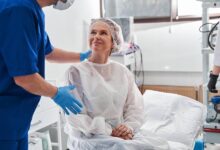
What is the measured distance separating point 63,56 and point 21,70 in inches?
27.9

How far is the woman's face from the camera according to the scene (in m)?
2.00

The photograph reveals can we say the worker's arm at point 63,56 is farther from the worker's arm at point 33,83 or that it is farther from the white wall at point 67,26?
the white wall at point 67,26

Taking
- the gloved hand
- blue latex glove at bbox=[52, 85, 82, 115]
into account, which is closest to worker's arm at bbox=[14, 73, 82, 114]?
blue latex glove at bbox=[52, 85, 82, 115]

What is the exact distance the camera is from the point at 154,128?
2.34m

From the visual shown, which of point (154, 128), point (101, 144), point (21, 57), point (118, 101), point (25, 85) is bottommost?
point (154, 128)

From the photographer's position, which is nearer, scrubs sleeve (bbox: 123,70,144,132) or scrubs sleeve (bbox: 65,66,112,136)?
scrubs sleeve (bbox: 65,66,112,136)

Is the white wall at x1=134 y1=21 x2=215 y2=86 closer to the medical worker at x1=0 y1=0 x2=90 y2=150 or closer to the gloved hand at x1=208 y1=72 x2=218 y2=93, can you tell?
the gloved hand at x1=208 y1=72 x2=218 y2=93

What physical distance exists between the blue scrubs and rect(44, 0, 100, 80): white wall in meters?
1.57

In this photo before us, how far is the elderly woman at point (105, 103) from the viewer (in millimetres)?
1744

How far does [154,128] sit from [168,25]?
1.78 metres

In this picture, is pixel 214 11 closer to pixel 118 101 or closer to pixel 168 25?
pixel 168 25

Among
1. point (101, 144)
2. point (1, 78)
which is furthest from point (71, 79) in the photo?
point (1, 78)

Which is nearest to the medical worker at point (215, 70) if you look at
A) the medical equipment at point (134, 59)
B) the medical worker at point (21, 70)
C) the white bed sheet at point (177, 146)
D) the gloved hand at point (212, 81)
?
the gloved hand at point (212, 81)

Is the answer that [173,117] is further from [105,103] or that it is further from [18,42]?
[18,42]
